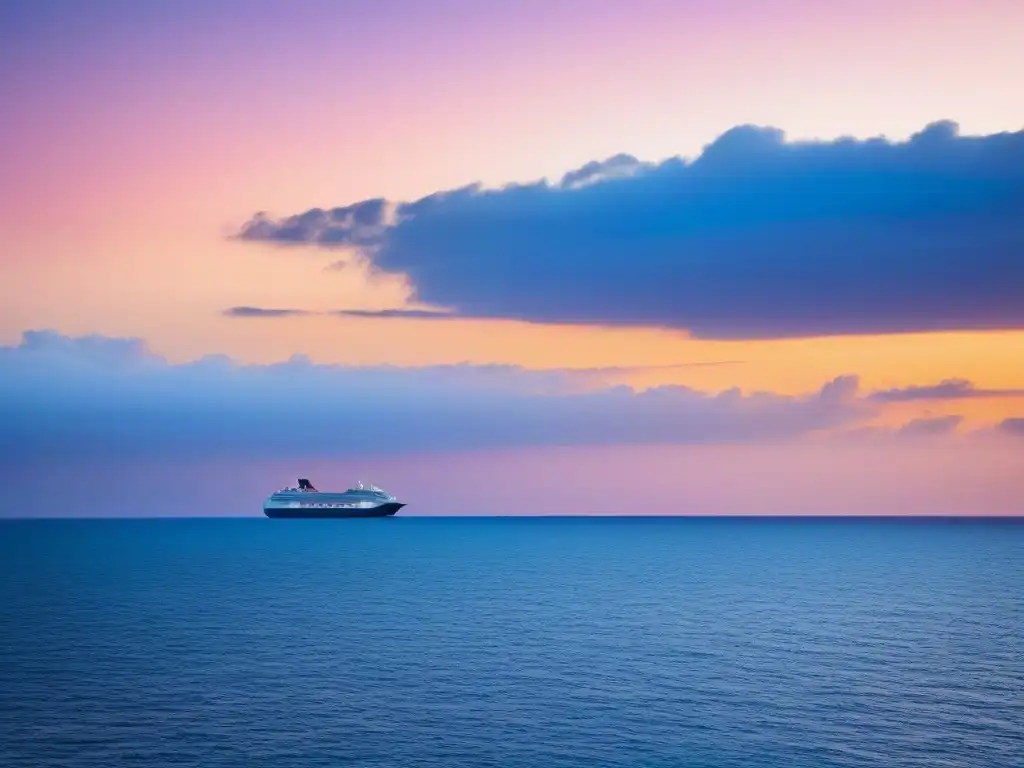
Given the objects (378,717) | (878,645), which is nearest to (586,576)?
(878,645)

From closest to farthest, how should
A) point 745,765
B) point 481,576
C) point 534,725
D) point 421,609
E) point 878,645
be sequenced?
point 745,765 < point 534,725 < point 878,645 < point 421,609 < point 481,576

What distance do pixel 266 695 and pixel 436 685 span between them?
12.7 metres

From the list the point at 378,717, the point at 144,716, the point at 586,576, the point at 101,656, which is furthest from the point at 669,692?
the point at 586,576

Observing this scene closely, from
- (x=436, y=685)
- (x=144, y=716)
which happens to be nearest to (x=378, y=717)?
(x=436, y=685)

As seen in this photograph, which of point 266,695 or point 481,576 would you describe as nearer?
point 266,695

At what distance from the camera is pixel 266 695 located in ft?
232

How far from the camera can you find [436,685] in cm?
7438

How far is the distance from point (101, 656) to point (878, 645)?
2865 inches

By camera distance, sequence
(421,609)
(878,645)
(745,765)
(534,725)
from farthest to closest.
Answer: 1. (421,609)
2. (878,645)
3. (534,725)
4. (745,765)

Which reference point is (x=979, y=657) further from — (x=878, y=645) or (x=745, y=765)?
(x=745, y=765)

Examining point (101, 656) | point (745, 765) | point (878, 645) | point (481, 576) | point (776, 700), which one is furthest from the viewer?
point (481, 576)

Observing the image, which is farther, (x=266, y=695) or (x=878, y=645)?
(x=878, y=645)

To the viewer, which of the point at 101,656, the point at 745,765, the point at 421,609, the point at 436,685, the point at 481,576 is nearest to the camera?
the point at 745,765

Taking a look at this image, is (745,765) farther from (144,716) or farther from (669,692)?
(144,716)
